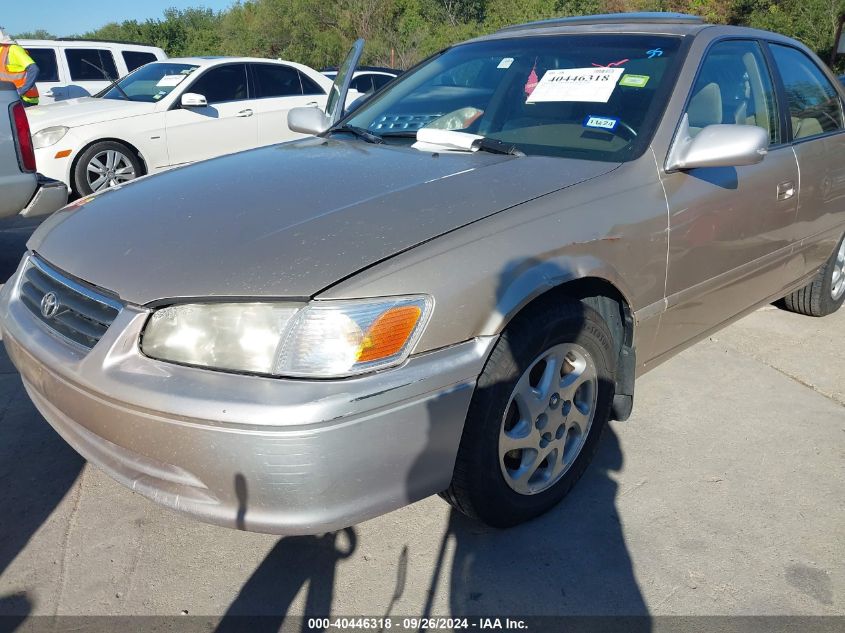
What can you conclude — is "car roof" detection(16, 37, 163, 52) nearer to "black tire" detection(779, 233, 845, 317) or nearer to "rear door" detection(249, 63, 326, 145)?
"rear door" detection(249, 63, 326, 145)

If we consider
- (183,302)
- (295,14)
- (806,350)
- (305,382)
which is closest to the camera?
(305,382)

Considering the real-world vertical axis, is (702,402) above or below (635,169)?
below

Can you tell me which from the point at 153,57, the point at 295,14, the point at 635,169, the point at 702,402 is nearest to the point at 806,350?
the point at 702,402

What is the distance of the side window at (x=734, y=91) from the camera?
9.44 feet

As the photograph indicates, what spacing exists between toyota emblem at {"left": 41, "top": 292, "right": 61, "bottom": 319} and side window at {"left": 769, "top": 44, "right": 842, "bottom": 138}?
10.6ft

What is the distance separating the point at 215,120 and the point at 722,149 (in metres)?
6.48

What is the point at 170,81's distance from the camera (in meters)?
7.73

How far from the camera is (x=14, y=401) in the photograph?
321cm

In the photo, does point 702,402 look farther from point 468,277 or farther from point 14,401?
point 14,401

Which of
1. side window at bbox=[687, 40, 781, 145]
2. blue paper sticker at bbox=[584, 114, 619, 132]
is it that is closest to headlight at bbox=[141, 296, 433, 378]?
blue paper sticker at bbox=[584, 114, 619, 132]

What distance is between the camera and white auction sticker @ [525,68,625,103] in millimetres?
2746

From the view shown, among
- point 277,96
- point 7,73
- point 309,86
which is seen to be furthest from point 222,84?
point 7,73

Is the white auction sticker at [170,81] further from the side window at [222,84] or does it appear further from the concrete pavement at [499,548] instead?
the concrete pavement at [499,548]

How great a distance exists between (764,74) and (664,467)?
1937 millimetres
